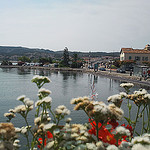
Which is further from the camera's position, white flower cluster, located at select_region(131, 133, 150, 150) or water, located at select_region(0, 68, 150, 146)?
water, located at select_region(0, 68, 150, 146)

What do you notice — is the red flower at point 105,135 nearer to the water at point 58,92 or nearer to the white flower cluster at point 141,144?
the white flower cluster at point 141,144

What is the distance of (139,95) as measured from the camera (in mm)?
3775

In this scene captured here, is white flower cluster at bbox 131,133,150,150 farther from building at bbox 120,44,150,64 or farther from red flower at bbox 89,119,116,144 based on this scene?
building at bbox 120,44,150,64

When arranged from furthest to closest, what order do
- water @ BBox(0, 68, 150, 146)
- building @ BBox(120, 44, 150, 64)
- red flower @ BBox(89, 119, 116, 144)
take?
building @ BBox(120, 44, 150, 64)
water @ BBox(0, 68, 150, 146)
red flower @ BBox(89, 119, 116, 144)

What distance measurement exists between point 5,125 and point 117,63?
77.0m

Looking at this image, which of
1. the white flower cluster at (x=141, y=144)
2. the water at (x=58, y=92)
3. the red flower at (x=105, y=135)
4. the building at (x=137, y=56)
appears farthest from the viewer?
the building at (x=137, y=56)

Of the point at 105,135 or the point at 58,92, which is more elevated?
the point at 105,135

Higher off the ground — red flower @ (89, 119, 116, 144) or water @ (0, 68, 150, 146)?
red flower @ (89, 119, 116, 144)

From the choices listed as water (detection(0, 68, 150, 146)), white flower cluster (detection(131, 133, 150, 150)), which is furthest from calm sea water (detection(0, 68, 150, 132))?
white flower cluster (detection(131, 133, 150, 150))

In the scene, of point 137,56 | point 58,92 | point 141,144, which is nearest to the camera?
point 141,144

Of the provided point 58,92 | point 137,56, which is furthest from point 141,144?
point 137,56

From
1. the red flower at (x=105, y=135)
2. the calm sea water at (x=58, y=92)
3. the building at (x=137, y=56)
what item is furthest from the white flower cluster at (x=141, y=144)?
the building at (x=137, y=56)

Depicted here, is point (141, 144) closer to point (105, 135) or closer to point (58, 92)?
point (105, 135)

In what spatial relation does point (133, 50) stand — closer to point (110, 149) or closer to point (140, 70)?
point (140, 70)
